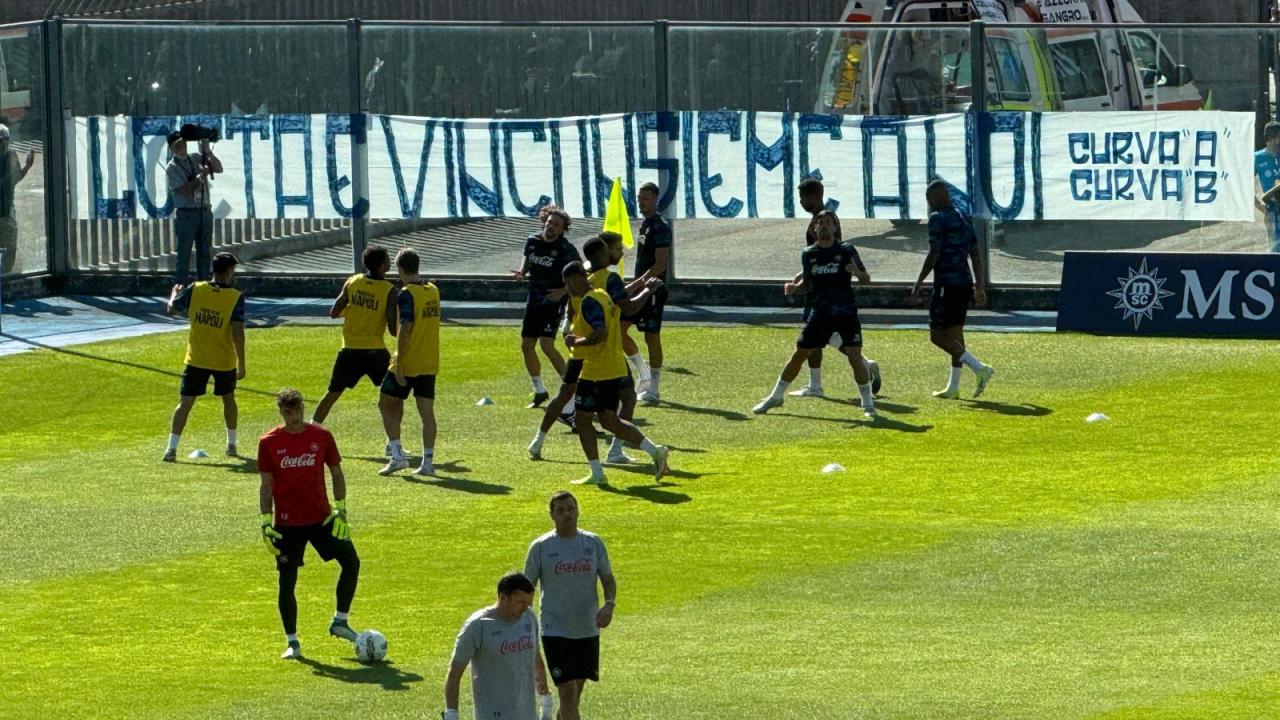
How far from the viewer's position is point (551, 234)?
22484 millimetres

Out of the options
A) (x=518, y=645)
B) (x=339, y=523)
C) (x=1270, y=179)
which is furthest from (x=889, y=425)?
(x=518, y=645)

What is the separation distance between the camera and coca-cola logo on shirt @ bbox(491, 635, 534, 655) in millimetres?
11188

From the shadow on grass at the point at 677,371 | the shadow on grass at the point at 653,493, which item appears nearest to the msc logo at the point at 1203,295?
the shadow on grass at the point at 677,371

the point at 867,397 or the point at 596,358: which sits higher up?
the point at 596,358

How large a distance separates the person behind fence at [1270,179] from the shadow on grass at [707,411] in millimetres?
8918

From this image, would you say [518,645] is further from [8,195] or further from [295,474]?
[8,195]

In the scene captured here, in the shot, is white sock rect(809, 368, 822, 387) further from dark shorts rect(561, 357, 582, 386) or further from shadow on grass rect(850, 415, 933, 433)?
dark shorts rect(561, 357, 582, 386)

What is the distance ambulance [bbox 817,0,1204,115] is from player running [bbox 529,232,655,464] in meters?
9.19

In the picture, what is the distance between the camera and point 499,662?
36.7 feet

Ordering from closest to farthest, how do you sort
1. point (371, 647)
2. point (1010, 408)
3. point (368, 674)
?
point (368, 674)
point (371, 647)
point (1010, 408)

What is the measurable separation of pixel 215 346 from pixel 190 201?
9.84 m

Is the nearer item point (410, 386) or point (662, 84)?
point (410, 386)

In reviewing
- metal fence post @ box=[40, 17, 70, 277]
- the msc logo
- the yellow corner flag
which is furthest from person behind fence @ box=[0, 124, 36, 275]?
the msc logo

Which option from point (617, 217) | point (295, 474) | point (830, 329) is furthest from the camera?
point (617, 217)
